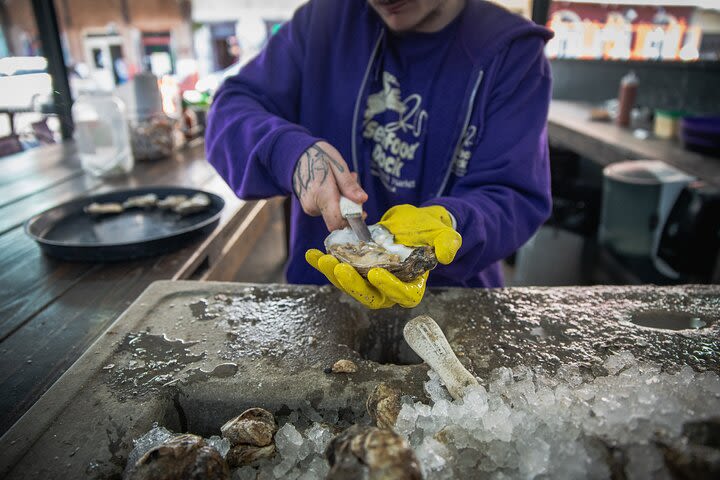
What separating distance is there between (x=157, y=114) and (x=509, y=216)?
237 cm

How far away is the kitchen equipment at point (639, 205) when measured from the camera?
2.87 meters

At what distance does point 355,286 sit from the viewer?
950mm

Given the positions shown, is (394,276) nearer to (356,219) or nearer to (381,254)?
(381,254)

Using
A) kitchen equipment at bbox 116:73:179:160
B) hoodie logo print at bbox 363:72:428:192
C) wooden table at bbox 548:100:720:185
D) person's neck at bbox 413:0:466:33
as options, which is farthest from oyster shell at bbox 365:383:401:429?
kitchen equipment at bbox 116:73:179:160

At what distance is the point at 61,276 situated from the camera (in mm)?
1424

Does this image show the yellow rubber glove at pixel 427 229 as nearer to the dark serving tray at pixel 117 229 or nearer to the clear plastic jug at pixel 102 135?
the dark serving tray at pixel 117 229

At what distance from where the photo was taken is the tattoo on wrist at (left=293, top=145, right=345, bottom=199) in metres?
1.18

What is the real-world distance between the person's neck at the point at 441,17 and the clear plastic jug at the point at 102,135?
1845 mm

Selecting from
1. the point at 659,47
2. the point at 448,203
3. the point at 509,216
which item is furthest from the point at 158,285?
the point at 659,47

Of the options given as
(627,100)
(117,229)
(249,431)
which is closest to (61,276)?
(117,229)

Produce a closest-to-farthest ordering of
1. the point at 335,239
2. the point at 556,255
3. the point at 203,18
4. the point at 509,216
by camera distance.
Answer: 1. the point at 335,239
2. the point at 509,216
3. the point at 556,255
4. the point at 203,18

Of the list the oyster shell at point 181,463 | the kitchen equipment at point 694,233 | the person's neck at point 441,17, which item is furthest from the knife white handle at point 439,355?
the kitchen equipment at point 694,233

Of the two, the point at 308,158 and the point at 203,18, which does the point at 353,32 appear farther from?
the point at 203,18

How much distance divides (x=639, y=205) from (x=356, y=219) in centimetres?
257
